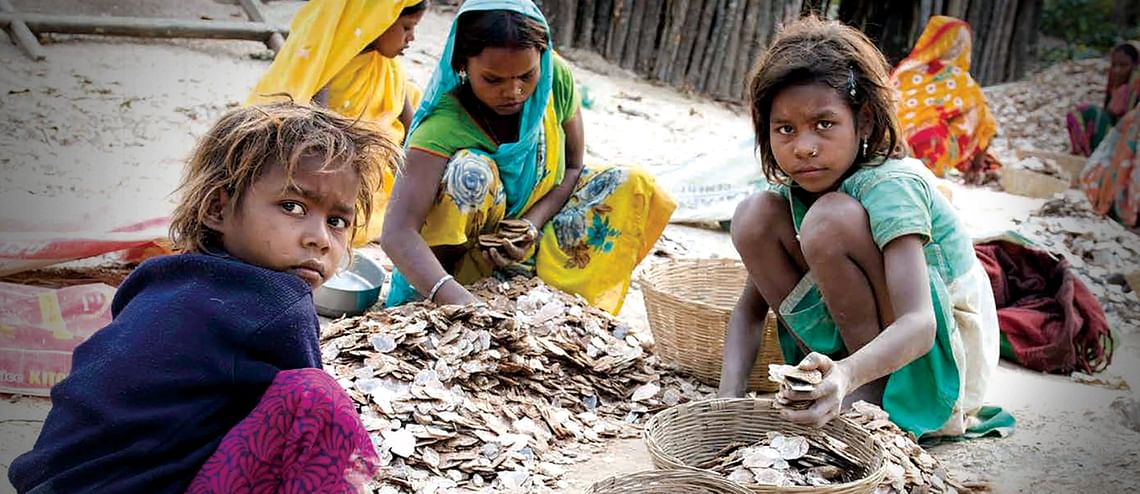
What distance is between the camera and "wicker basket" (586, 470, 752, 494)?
6.30 feet

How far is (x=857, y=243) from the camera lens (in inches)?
97.7

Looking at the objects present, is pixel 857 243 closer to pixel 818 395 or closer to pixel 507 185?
pixel 818 395

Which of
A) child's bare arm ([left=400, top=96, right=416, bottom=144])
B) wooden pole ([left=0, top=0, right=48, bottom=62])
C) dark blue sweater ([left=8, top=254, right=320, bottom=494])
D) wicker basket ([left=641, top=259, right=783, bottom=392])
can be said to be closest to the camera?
dark blue sweater ([left=8, top=254, right=320, bottom=494])

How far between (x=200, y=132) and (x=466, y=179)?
258cm

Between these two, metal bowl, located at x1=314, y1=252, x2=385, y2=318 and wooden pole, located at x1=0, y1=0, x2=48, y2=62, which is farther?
wooden pole, located at x1=0, y1=0, x2=48, y2=62

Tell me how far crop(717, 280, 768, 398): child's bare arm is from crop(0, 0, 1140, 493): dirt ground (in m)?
0.31

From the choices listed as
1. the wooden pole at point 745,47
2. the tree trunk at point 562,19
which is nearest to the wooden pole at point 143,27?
the tree trunk at point 562,19

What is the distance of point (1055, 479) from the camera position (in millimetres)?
2498

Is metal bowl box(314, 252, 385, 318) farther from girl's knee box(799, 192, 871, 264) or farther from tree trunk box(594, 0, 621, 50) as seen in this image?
tree trunk box(594, 0, 621, 50)

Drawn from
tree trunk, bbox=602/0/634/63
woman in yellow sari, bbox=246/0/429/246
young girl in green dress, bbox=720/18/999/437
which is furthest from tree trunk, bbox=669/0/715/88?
young girl in green dress, bbox=720/18/999/437

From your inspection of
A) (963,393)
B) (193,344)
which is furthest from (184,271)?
(963,393)

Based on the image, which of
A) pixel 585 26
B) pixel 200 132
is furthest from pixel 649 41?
pixel 200 132

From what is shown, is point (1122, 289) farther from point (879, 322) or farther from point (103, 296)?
point (103, 296)

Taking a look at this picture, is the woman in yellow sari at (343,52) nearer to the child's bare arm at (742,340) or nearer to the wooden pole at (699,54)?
the child's bare arm at (742,340)
